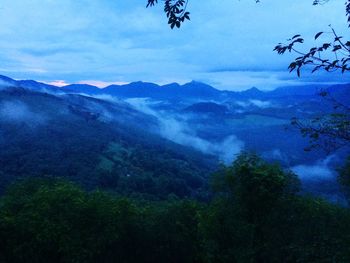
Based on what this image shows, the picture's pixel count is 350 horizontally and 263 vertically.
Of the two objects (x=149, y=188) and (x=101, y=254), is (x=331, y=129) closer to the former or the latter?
(x=101, y=254)

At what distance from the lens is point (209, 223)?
2464cm

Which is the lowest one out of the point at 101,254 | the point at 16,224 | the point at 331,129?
the point at 101,254

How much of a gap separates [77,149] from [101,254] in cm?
15686

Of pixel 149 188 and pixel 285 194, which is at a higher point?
pixel 285 194

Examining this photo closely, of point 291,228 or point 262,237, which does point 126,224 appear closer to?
point 262,237

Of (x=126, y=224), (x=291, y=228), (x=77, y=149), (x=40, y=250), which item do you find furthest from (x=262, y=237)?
(x=77, y=149)

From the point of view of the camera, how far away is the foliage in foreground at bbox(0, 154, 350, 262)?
76.6ft

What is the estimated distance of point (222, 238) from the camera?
24531 mm

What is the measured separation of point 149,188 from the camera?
122875 mm

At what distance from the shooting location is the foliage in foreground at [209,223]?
23.3m

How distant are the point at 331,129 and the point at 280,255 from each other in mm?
16084

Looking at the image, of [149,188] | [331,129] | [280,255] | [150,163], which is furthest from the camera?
[150,163]

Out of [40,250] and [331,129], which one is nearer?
[331,129]

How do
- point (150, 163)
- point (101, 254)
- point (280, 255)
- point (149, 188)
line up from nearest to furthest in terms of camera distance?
1. point (280, 255)
2. point (101, 254)
3. point (149, 188)
4. point (150, 163)
